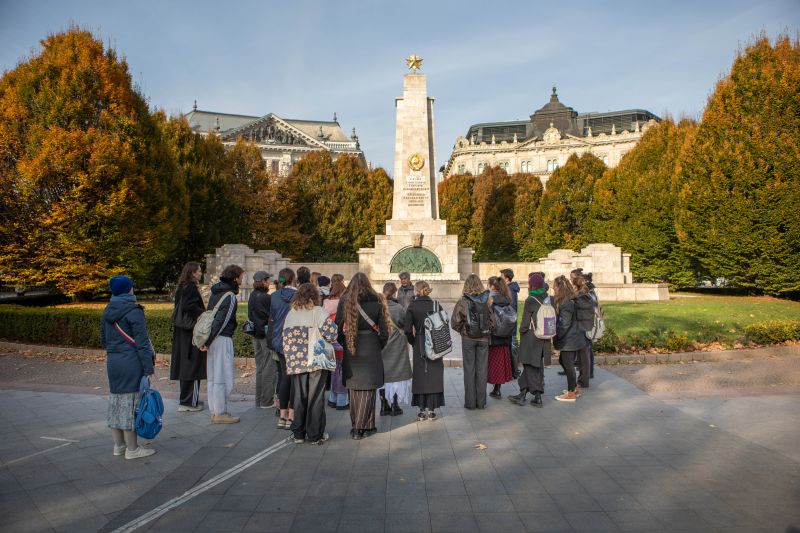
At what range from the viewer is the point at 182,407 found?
307 inches

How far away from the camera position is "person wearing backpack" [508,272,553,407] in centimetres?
782

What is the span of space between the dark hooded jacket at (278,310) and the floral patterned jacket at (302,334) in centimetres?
100

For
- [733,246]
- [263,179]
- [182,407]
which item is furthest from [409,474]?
[263,179]

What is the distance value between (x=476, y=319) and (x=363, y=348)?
6.15 feet

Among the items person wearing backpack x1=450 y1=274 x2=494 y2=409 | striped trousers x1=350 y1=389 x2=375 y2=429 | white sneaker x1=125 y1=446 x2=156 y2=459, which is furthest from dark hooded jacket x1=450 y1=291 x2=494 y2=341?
white sneaker x1=125 y1=446 x2=156 y2=459

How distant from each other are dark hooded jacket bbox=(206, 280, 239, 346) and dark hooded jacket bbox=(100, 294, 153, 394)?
1.26 m

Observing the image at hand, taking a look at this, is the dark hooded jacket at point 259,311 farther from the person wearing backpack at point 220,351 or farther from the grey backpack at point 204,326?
the grey backpack at point 204,326

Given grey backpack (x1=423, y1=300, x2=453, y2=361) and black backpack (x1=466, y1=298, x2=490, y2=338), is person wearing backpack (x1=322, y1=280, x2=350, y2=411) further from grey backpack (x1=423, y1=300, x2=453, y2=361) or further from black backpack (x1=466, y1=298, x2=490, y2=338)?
black backpack (x1=466, y1=298, x2=490, y2=338)

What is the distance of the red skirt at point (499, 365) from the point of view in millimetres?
8039

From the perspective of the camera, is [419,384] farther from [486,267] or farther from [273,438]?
[486,267]

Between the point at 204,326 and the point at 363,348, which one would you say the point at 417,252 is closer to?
the point at 204,326

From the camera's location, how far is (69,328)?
1311 cm

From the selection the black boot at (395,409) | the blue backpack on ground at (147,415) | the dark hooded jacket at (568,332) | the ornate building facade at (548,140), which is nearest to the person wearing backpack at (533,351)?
the dark hooded jacket at (568,332)

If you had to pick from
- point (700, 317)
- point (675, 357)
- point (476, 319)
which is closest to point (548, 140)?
point (700, 317)
